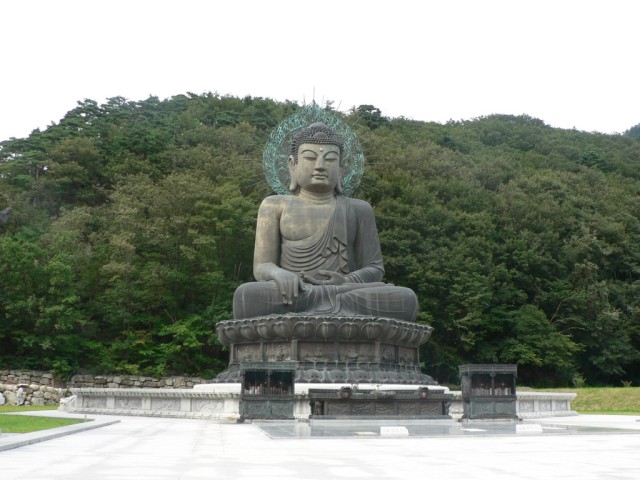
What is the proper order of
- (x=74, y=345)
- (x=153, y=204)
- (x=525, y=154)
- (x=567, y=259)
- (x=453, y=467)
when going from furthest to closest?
(x=525, y=154) < (x=567, y=259) < (x=153, y=204) < (x=74, y=345) < (x=453, y=467)

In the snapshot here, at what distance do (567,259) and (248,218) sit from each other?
464 inches

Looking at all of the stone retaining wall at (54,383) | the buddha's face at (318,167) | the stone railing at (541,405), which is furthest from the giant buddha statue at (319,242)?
the stone retaining wall at (54,383)

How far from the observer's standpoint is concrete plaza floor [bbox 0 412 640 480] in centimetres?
486

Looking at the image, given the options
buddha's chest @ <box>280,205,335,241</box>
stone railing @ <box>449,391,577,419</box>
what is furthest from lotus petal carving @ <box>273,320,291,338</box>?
stone railing @ <box>449,391,577,419</box>

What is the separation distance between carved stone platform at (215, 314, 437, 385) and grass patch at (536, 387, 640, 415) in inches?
249

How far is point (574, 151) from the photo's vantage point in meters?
40.7

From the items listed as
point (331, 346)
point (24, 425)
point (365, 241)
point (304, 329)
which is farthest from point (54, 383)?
point (24, 425)

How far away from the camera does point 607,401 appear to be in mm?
20109

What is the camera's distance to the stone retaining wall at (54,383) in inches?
790

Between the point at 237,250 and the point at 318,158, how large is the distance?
30.4 ft

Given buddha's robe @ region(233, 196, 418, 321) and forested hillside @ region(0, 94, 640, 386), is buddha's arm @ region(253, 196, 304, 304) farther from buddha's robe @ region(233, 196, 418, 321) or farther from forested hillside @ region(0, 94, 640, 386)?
forested hillside @ region(0, 94, 640, 386)

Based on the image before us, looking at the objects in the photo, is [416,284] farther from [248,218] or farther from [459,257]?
[248,218]


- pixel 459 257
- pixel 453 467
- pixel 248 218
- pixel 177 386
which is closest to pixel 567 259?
pixel 459 257

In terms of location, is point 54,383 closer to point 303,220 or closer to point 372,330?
point 303,220
